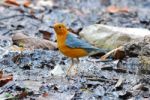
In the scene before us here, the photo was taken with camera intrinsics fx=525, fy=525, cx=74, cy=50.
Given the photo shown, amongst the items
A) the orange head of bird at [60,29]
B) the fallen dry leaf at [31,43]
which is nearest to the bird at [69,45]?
the orange head of bird at [60,29]

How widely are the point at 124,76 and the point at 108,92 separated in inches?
26.1

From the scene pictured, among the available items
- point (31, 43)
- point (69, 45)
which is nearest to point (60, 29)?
point (69, 45)

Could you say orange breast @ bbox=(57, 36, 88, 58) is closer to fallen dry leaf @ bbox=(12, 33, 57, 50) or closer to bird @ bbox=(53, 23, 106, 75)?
bird @ bbox=(53, 23, 106, 75)

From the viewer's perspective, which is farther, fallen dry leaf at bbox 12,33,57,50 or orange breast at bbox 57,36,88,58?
fallen dry leaf at bbox 12,33,57,50

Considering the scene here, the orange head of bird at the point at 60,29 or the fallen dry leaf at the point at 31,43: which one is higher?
the orange head of bird at the point at 60,29

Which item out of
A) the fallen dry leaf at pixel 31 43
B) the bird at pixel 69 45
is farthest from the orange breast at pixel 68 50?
the fallen dry leaf at pixel 31 43

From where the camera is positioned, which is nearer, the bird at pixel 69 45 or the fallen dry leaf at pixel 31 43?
the bird at pixel 69 45

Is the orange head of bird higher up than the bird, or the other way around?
the orange head of bird

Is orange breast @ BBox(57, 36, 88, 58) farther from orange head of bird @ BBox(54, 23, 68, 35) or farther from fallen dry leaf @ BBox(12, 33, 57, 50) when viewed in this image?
fallen dry leaf @ BBox(12, 33, 57, 50)

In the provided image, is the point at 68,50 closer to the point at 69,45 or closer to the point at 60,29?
the point at 69,45

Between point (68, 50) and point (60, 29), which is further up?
point (60, 29)

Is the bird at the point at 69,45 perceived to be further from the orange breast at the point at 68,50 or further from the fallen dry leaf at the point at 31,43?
the fallen dry leaf at the point at 31,43

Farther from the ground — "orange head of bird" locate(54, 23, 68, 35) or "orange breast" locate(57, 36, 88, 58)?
"orange head of bird" locate(54, 23, 68, 35)

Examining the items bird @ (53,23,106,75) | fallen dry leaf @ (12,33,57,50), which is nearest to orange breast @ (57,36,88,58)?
bird @ (53,23,106,75)
